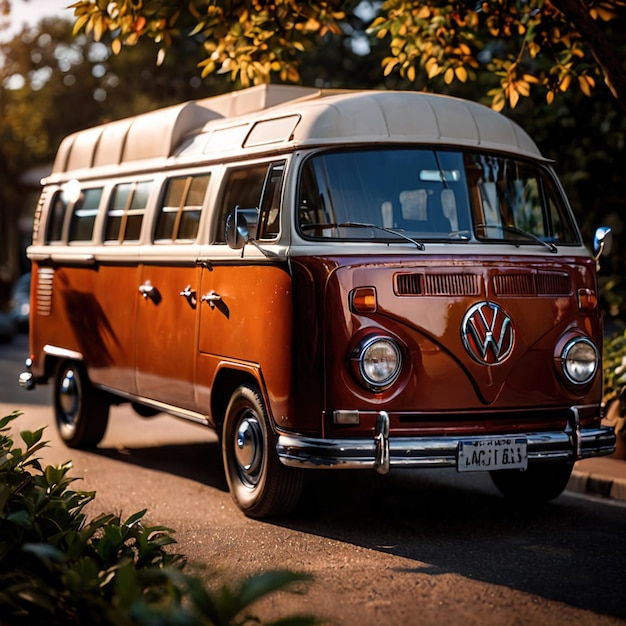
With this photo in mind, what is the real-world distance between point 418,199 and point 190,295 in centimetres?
196

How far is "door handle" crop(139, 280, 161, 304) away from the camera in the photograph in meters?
9.09

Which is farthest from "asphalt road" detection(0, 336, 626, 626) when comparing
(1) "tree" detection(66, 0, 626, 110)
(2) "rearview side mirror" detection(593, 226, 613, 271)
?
(1) "tree" detection(66, 0, 626, 110)

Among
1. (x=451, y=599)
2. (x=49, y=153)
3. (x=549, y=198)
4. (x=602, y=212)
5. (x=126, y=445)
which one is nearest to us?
(x=451, y=599)

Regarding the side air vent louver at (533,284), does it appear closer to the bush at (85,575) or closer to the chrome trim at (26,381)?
the bush at (85,575)

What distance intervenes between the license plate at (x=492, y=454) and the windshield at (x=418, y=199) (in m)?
1.25

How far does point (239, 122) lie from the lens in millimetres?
8430

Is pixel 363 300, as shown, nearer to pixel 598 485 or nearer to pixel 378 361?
pixel 378 361

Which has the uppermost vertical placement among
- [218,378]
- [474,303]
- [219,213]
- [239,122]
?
[239,122]

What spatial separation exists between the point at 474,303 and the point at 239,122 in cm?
238

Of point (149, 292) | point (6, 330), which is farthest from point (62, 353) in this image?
point (6, 330)

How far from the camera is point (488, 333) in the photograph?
7.11 metres

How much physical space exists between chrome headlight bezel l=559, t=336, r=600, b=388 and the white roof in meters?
1.39

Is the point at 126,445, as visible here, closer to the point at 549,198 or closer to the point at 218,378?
the point at 218,378

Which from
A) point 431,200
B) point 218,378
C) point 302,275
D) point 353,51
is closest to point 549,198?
point 431,200
